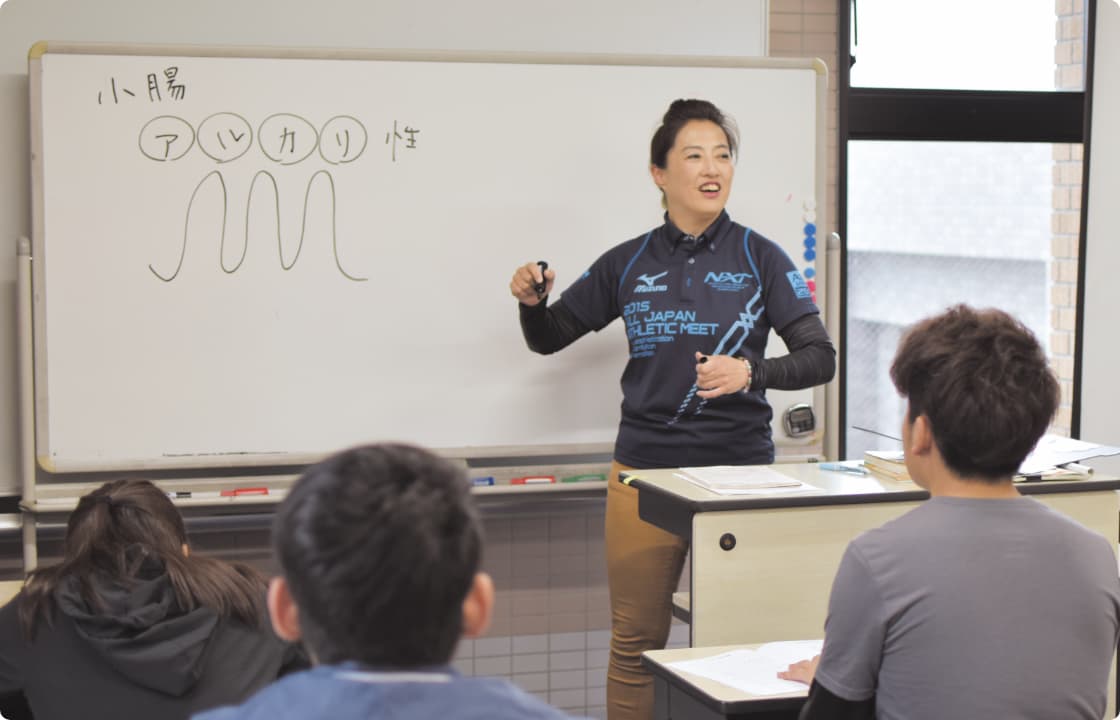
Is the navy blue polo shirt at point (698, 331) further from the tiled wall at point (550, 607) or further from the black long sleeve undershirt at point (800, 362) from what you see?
the tiled wall at point (550, 607)

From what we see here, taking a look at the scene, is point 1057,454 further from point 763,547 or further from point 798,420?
point 798,420

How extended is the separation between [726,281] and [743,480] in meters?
0.58

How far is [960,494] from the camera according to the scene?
4.91ft

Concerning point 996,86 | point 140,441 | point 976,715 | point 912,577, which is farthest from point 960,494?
point 996,86

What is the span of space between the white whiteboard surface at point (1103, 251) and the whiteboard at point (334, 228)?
1.13 meters

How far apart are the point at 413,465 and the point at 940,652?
812mm

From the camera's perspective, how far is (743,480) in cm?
248

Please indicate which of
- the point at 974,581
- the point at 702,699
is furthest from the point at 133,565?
the point at 974,581

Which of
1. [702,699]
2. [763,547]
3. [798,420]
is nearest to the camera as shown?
[702,699]

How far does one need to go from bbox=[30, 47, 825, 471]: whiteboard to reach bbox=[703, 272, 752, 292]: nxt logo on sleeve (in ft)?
1.89

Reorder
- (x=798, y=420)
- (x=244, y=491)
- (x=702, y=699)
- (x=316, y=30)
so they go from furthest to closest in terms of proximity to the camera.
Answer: (x=798, y=420)
(x=316, y=30)
(x=244, y=491)
(x=702, y=699)

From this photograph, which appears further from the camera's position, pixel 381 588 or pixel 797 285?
pixel 797 285

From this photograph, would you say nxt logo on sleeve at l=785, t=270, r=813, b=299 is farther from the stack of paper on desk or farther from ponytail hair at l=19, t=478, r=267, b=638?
ponytail hair at l=19, t=478, r=267, b=638

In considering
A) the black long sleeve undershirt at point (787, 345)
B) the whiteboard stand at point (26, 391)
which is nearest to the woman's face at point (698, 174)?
the black long sleeve undershirt at point (787, 345)
